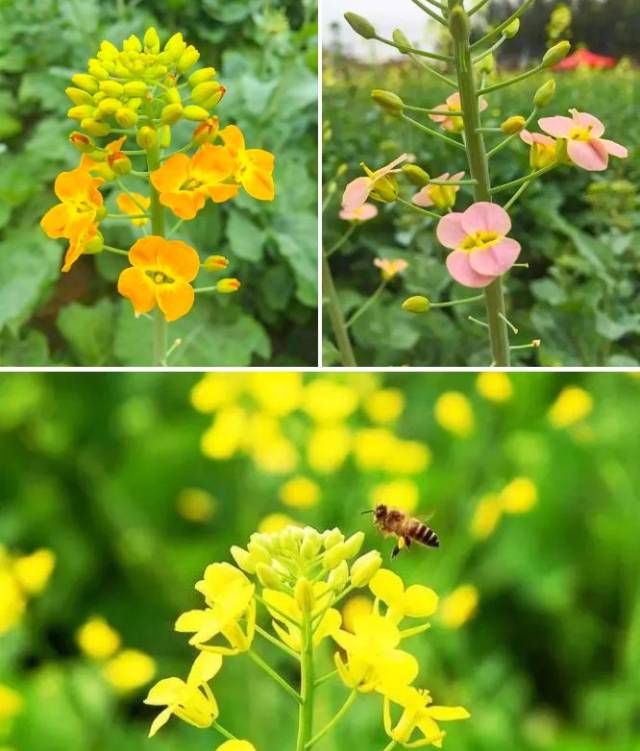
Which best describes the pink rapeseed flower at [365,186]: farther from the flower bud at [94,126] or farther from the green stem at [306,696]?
the green stem at [306,696]

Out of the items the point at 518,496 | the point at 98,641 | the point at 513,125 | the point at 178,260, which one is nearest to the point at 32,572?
the point at 98,641

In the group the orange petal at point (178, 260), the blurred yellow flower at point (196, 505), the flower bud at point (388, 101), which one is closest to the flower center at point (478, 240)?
the flower bud at point (388, 101)

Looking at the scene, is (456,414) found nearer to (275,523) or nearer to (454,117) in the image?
(275,523)

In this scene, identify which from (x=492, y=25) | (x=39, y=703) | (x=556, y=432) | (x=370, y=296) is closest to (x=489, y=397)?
(x=556, y=432)

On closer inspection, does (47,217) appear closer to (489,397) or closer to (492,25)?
(492,25)

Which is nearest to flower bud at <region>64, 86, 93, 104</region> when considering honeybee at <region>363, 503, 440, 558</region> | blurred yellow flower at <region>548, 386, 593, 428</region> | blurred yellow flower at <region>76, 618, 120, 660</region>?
honeybee at <region>363, 503, 440, 558</region>

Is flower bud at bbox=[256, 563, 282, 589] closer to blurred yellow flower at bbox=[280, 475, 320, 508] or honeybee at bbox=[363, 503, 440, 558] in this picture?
honeybee at bbox=[363, 503, 440, 558]
